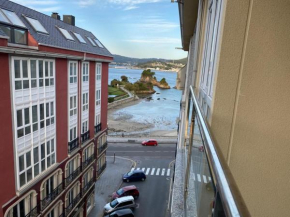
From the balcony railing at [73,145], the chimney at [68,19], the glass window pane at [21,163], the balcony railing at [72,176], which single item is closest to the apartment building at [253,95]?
the glass window pane at [21,163]

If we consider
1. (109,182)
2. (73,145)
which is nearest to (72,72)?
(73,145)

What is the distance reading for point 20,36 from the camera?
8.95m

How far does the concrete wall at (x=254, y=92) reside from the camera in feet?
5.42

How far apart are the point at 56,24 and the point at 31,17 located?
8.57ft

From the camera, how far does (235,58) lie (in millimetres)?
1693

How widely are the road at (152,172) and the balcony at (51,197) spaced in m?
7.68

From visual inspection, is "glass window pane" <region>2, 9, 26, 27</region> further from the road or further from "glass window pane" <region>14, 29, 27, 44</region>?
the road

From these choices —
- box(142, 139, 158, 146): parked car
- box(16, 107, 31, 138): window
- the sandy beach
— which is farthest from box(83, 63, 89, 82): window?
the sandy beach

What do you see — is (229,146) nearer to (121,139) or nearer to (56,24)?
(56,24)

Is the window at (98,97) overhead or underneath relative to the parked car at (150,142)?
overhead

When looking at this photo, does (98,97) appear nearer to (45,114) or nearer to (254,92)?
(45,114)

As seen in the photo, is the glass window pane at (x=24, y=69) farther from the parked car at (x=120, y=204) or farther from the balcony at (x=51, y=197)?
the parked car at (x=120, y=204)

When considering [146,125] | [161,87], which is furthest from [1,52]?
[161,87]

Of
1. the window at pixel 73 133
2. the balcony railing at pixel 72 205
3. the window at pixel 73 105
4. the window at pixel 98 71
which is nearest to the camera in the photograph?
the window at pixel 73 105
